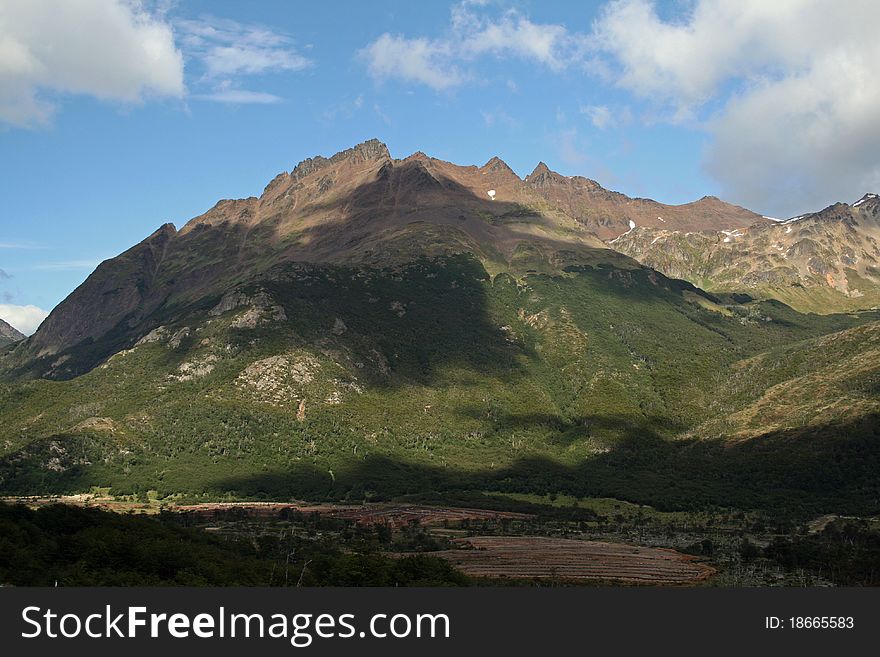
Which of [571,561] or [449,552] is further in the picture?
[449,552]

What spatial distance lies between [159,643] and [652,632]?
111 ft

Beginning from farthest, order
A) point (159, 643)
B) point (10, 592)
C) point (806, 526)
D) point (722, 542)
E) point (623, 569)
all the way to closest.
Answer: point (806, 526), point (722, 542), point (623, 569), point (10, 592), point (159, 643)

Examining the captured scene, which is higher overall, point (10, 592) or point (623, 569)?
point (10, 592)

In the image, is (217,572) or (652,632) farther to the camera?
(217,572)

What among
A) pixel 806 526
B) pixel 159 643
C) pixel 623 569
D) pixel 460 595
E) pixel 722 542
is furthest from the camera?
pixel 806 526

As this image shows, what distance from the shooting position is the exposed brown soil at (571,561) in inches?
5394

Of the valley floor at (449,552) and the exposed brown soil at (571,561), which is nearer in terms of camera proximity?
the valley floor at (449,552)

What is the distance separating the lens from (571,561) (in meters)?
152

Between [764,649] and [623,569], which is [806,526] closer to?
[623,569]

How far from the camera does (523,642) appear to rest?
191ft

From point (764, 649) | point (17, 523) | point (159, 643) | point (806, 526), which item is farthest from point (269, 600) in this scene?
point (806, 526)

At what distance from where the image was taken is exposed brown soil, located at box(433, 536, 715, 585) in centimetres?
13700

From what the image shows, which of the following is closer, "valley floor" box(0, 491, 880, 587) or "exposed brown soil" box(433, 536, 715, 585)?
"valley floor" box(0, 491, 880, 587)

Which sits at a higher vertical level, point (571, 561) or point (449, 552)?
point (449, 552)
